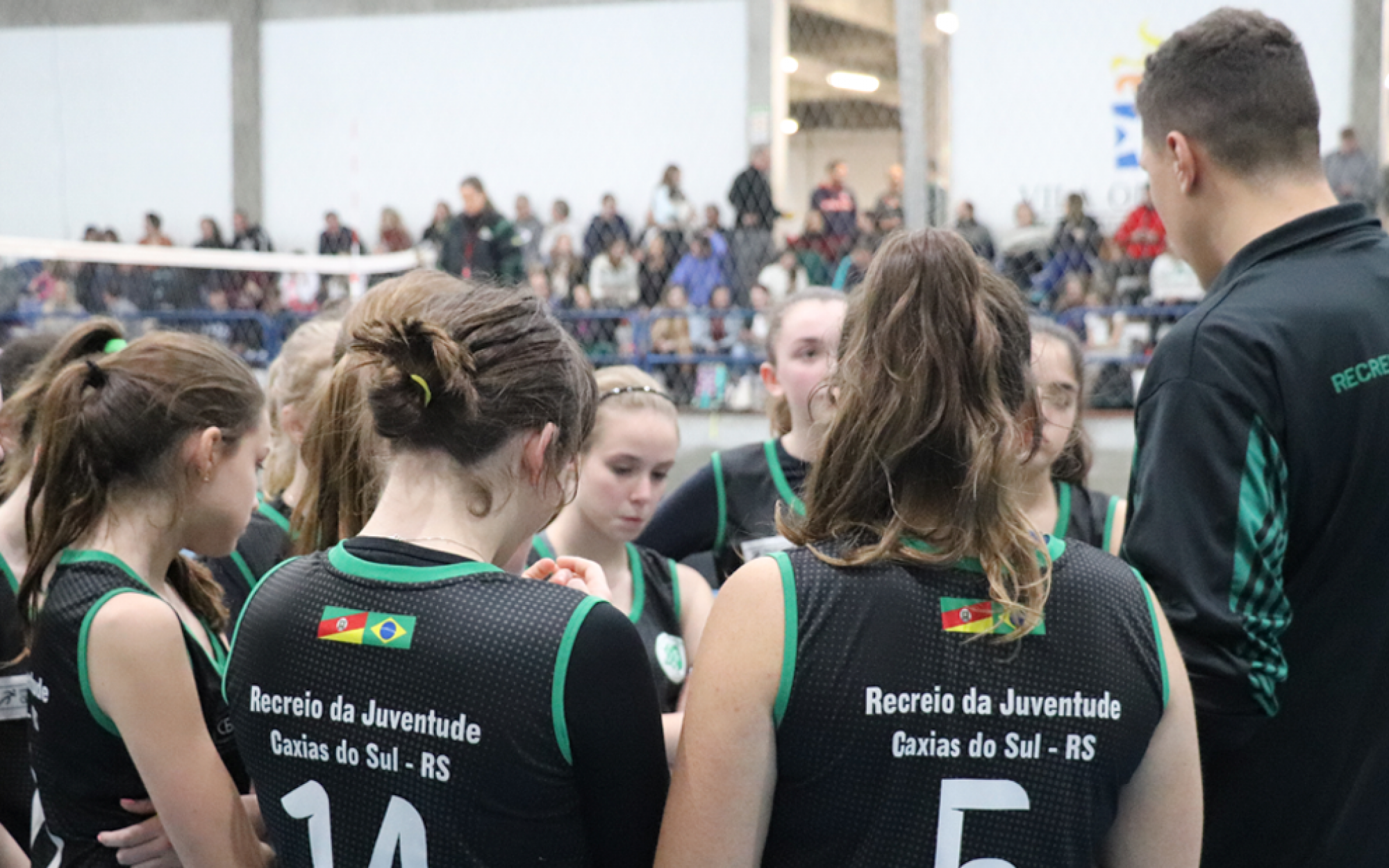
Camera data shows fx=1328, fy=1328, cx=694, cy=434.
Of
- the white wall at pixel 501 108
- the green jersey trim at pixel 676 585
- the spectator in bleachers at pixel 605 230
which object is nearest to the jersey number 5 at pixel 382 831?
the green jersey trim at pixel 676 585

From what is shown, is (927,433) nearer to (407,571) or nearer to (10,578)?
(407,571)

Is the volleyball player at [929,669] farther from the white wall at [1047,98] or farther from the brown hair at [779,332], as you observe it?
the white wall at [1047,98]

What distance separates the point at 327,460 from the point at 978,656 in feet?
3.37

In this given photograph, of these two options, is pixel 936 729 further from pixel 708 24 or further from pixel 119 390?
pixel 708 24

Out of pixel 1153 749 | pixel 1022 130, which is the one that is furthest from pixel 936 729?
pixel 1022 130

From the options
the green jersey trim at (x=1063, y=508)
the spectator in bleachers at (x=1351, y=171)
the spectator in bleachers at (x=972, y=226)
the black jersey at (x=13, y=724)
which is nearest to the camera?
the black jersey at (x=13, y=724)

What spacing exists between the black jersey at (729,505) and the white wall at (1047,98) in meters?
9.20

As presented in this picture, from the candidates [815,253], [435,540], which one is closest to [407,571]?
[435,540]

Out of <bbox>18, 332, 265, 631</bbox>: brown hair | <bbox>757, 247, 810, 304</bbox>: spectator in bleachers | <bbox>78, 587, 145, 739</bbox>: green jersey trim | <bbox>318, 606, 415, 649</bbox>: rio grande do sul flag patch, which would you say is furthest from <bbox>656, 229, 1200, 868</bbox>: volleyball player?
<bbox>757, 247, 810, 304</bbox>: spectator in bleachers

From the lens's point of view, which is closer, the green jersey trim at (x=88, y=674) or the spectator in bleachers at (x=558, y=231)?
the green jersey trim at (x=88, y=674)

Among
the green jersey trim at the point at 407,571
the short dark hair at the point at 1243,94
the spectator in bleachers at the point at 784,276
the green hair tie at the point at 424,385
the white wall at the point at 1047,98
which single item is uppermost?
the white wall at the point at 1047,98

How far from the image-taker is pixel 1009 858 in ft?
4.75

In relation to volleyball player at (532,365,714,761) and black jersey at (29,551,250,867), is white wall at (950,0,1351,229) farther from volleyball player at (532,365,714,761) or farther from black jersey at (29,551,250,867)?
black jersey at (29,551,250,867)

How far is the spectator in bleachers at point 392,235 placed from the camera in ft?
49.4
